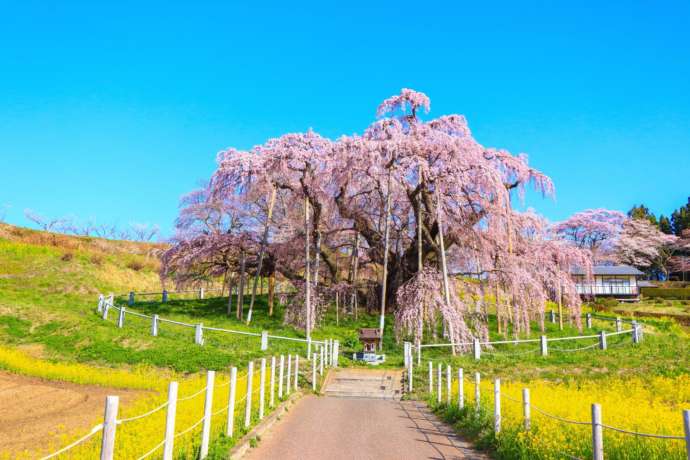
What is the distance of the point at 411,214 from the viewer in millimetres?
31625

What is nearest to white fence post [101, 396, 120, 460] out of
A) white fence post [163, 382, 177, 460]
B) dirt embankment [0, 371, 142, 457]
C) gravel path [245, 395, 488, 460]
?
white fence post [163, 382, 177, 460]

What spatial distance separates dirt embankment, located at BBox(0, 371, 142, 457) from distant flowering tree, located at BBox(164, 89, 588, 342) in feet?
39.4

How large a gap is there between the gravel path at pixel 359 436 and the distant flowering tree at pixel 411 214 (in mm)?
10608

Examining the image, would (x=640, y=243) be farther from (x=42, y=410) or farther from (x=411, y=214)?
(x=42, y=410)

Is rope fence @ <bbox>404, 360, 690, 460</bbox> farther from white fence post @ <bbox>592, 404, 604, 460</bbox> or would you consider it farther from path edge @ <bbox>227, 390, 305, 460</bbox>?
path edge @ <bbox>227, 390, 305, 460</bbox>

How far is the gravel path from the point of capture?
9.03 m

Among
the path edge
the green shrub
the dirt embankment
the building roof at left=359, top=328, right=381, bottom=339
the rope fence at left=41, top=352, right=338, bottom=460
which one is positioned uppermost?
the green shrub

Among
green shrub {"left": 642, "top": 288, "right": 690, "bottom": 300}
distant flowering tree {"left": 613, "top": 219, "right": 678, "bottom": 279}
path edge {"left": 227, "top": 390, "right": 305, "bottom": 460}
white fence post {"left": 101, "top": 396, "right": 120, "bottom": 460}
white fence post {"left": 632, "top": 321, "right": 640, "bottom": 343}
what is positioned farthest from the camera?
distant flowering tree {"left": 613, "top": 219, "right": 678, "bottom": 279}

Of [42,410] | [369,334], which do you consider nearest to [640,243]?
[369,334]

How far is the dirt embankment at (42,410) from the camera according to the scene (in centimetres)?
968

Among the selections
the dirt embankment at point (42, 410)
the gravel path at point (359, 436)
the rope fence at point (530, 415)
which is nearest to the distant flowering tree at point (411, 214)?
the rope fence at point (530, 415)

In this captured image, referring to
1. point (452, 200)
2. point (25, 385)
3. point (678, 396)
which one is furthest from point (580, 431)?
point (452, 200)

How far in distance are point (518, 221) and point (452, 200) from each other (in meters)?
6.59

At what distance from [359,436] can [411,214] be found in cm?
2192
